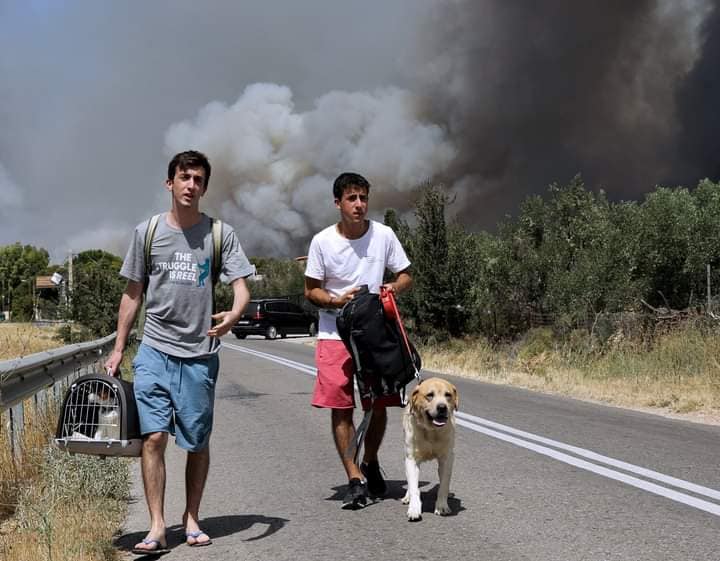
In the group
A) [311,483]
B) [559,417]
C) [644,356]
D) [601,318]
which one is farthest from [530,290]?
[311,483]

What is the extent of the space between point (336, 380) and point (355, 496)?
2.38 feet

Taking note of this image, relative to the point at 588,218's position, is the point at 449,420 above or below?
below

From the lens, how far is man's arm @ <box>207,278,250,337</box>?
437 centimetres

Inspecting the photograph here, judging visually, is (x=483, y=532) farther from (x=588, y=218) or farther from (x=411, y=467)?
(x=588, y=218)

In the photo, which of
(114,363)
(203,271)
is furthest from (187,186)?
(114,363)

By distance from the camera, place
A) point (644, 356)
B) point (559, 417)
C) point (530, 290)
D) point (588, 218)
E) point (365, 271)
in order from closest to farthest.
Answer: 1. point (365, 271)
2. point (559, 417)
3. point (644, 356)
4. point (530, 290)
5. point (588, 218)

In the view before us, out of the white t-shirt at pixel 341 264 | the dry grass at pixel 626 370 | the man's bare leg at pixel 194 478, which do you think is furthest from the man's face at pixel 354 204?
the dry grass at pixel 626 370

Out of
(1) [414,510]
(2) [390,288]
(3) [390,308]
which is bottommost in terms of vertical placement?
(1) [414,510]

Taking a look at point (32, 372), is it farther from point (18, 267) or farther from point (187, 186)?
point (18, 267)

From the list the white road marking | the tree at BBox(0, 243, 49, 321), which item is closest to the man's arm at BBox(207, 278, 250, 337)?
the white road marking

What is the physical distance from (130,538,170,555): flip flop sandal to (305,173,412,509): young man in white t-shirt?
4.29 feet

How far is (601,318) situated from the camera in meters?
19.0

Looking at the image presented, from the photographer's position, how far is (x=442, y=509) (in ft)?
16.5

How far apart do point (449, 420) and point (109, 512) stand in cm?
217
